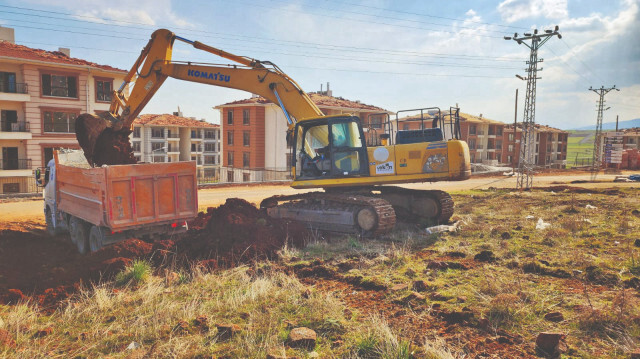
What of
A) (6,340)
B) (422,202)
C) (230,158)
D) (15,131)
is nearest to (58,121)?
(15,131)

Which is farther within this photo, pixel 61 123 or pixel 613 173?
pixel 613 173

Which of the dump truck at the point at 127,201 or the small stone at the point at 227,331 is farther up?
the dump truck at the point at 127,201

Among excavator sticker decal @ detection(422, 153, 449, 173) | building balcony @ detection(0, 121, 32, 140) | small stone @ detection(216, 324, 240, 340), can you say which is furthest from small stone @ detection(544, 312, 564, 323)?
building balcony @ detection(0, 121, 32, 140)

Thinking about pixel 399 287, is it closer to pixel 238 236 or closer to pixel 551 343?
pixel 551 343

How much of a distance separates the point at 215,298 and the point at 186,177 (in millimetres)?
4170

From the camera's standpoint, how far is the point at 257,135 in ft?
162

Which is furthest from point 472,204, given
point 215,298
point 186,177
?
point 215,298

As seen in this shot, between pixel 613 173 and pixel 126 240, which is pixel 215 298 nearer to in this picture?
pixel 126 240

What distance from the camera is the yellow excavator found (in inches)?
449

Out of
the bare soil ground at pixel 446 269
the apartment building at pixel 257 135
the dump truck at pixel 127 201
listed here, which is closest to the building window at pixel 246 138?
the apartment building at pixel 257 135

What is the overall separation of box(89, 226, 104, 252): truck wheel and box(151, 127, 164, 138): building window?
64.2 m

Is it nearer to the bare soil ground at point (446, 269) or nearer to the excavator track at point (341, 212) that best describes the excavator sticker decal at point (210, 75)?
the bare soil ground at point (446, 269)

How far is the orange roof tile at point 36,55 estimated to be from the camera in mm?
32969

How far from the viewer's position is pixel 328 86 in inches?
2375
